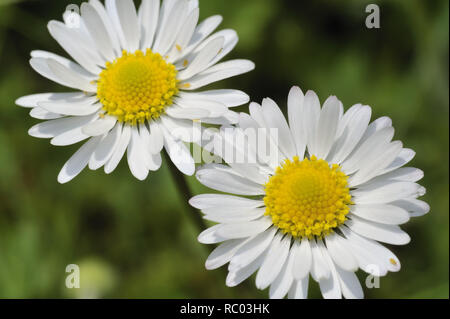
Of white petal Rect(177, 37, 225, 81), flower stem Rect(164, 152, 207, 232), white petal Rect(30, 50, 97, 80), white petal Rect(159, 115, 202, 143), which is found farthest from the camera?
white petal Rect(30, 50, 97, 80)

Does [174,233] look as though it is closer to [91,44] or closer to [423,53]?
[91,44]

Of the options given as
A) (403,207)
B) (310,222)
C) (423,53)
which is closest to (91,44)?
(310,222)

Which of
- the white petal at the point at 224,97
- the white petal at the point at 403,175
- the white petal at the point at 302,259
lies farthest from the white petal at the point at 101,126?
Result: the white petal at the point at 403,175

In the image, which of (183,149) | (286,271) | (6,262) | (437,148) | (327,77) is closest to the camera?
(286,271)

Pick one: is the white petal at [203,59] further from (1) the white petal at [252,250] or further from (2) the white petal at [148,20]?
(1) the white petal at [252,250]

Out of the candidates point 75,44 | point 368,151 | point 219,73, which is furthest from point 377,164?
point 75,44

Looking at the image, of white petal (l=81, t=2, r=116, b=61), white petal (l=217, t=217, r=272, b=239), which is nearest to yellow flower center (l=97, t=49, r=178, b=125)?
white petal (l=81, t=2, r=116, b=61)

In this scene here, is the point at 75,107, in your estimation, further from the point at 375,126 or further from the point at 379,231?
the point at 379,231

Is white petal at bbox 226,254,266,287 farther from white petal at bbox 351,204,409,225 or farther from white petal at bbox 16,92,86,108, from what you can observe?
white petal at bbox 16,92,86,108
